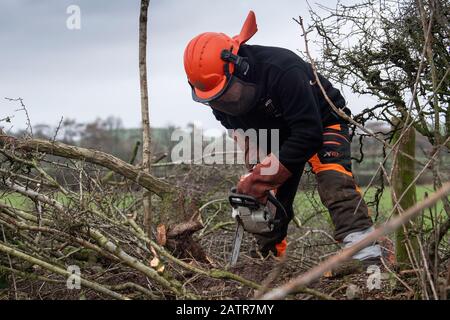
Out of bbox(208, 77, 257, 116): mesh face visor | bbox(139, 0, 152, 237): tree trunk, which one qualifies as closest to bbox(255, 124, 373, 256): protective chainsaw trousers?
bbox(208, 77, 257, 116): mesh face visor

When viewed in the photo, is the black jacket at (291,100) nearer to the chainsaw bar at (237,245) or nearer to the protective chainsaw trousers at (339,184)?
the protective chainsaw trousers at (339,184)

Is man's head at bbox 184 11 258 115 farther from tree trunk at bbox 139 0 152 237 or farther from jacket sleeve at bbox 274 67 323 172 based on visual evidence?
tree trunk at bbox 139 0 152 237

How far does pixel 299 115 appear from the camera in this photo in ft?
12.8

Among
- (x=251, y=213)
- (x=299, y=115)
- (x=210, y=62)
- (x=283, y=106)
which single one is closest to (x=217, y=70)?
(x=210, y=62)

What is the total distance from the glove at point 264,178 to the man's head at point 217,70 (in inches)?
18.0

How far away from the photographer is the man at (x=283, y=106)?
12.9 ft

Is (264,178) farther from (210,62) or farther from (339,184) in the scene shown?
(210,62)

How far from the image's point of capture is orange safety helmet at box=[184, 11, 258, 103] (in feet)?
13.2

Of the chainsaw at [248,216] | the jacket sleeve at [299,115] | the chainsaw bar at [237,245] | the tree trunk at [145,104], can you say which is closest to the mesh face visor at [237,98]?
the jacket sleeve at [299,115]

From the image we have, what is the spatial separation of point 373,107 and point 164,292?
1964mm

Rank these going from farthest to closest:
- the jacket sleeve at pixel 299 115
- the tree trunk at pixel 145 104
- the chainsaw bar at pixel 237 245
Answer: the tree trunk at pixel 145 104, the chainsaw bar at pixel 237 245, the jacket sleeve at pixel 299 115

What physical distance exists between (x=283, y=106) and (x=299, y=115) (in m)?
0.16
